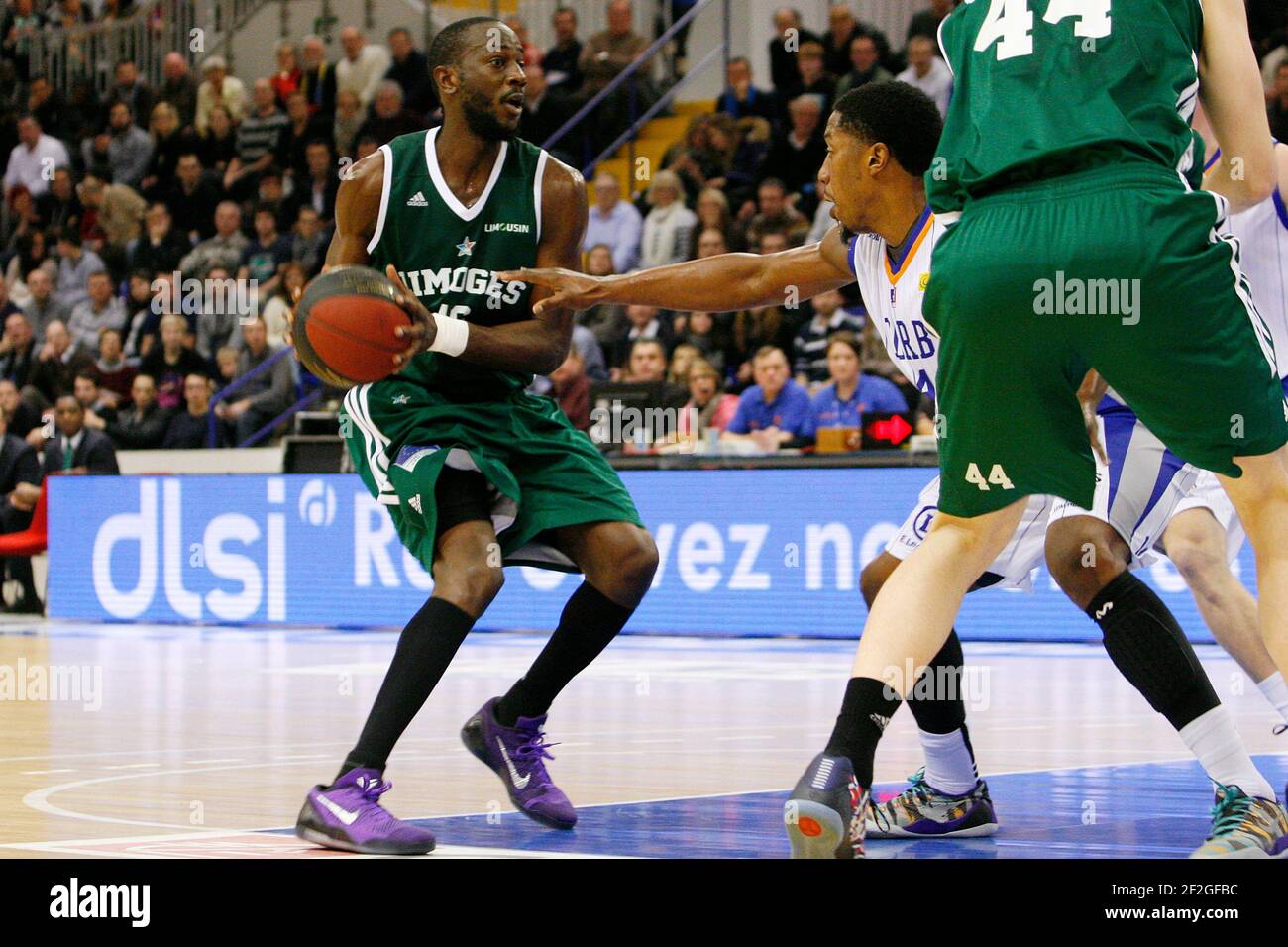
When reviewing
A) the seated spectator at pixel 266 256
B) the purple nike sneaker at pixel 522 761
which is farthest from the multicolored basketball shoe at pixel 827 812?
the seated spectator at pixel 266 256

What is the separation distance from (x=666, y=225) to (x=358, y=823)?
11.4 m

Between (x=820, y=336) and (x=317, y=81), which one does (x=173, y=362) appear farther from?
(x=820, y=336)

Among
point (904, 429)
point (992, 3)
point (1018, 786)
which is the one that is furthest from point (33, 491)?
point (992, 3)

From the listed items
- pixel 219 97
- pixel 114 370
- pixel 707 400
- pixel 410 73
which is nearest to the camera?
pixel 707 400

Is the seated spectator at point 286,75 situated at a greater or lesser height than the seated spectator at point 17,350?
greater

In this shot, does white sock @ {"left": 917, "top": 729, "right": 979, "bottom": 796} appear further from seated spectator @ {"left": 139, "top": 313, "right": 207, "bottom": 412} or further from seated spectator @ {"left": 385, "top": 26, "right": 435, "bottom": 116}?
seated spectator @ {"left": 385, "top": 26, "right": 435, "bottom": 116}

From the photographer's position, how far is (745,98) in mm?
16562

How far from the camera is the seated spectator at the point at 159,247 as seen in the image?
60.8 ft

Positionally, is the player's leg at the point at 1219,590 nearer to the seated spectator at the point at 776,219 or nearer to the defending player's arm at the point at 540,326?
the defending player's arm at the point at 540,326

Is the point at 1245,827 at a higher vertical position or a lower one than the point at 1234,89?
lower

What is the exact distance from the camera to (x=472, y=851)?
433cm

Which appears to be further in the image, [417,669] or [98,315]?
[98,315]

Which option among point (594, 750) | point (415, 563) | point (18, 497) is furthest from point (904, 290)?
point (18, 497)

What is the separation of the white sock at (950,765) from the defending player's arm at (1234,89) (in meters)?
1.67
